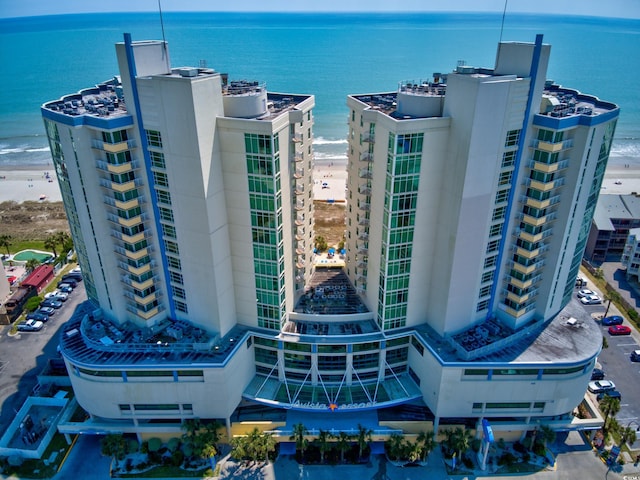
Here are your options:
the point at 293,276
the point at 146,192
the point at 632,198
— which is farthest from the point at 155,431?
the point at 632,198

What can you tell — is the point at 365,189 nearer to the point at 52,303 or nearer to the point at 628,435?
the point at 628,435

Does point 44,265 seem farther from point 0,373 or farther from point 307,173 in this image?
point 307,173

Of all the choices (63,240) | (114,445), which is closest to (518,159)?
(114,445)

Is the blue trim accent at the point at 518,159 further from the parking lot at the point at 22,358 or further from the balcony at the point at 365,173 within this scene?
the parking lot at the point at 22,358

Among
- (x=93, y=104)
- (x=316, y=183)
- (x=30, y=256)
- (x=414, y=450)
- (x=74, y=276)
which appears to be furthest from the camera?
(x=316, y=183)

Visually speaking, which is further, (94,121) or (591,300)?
(591,300)

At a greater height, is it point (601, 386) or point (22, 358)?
point (601, 386)
